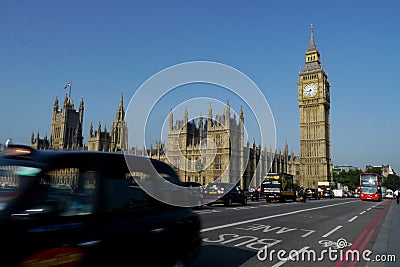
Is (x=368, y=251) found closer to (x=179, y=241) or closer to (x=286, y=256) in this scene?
(x=286, y=256)

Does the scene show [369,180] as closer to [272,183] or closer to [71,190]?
[272,183]

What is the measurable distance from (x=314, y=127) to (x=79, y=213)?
339 ft

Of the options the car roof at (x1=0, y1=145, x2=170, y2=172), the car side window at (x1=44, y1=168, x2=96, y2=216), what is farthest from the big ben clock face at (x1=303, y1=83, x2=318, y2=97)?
the car side window at (x1=44, y1=168, x2=96, y2=216)

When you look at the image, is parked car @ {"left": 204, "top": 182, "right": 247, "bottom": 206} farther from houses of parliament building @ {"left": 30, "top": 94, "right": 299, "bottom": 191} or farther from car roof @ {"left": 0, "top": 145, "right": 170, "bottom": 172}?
houses of parliament building @ {"left": 30, "top": 94, "right": 299, "bottom": 191}

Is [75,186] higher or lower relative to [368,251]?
higher

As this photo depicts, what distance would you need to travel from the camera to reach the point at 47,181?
2.94m

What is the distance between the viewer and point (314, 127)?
99.6m

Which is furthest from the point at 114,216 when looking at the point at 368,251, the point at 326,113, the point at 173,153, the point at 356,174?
the point at 356,174

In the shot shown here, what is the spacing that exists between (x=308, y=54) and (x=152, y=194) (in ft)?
378

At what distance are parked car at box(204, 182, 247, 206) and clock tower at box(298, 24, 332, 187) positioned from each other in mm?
79651

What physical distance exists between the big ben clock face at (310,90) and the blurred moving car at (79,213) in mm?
103150

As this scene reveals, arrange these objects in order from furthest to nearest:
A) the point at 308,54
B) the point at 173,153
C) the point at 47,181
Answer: the point at 308,54, the point at 173,153, the point at 47,181

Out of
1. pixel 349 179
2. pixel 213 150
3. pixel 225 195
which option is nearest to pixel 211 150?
pixel 213 150

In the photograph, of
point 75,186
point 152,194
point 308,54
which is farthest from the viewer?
point 308,54
